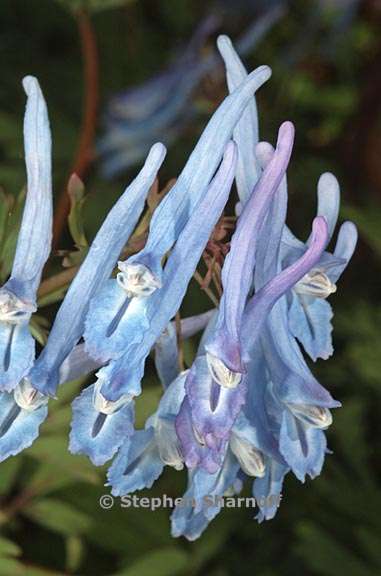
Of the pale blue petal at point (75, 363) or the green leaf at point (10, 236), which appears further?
the green leaf at point (10, 236)

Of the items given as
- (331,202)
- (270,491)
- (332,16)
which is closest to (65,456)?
(270,491)

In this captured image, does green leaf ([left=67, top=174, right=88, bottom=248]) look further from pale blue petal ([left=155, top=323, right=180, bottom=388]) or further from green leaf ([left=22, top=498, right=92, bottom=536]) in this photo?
green leaf ([left=22, top=498, right=92, bottom=536])

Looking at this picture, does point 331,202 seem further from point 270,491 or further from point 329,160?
point 329,160

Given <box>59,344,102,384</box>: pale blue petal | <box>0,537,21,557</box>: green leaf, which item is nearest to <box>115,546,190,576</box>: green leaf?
<box>0,537,21,557</box>: green leaf

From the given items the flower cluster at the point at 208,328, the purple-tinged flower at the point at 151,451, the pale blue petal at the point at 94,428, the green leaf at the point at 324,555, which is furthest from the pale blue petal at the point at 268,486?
the green leaf at the point at 324,555

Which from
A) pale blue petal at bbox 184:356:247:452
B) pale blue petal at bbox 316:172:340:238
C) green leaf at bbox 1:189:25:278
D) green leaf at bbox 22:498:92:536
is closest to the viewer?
pale blue petal at bbox 184:356:247:452

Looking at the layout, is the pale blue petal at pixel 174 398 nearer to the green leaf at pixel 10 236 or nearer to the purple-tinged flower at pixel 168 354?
the purple-tinged flower at pixel 168 354

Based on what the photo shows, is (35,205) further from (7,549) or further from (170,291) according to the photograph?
(7,549)
